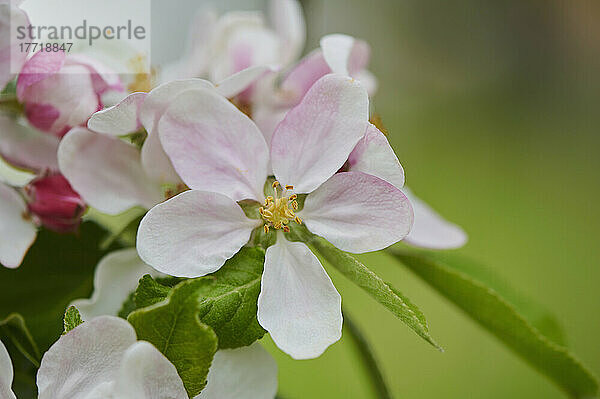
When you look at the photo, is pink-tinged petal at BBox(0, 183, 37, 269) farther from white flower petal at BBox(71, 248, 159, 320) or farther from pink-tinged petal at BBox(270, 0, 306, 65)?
pink-tinged petal at BBox(270, 0, 306, 65)

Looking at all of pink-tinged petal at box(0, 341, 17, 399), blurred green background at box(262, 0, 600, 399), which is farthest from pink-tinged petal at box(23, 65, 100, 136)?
blurred green background at box(262, 0, 600, 399)

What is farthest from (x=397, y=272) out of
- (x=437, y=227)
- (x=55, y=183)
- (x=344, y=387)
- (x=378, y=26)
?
(x=378, y=26)

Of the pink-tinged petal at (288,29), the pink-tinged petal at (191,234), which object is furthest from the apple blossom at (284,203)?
the pink-tinged petal at (288,29)

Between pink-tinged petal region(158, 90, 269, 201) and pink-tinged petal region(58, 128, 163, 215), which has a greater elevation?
pink-tinged petal region(158, 90, 269, 201)

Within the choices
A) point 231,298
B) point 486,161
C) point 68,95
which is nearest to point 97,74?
point 68,95

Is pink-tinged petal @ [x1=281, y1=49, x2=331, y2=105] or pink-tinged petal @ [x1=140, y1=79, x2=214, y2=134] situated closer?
pink-tinged petal @ [x1=140, y1=79, x2=214, y2=134]

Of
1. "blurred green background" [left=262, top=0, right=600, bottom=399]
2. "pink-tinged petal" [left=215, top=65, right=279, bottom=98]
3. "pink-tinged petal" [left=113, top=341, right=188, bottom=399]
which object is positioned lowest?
"blurred green background" [left=262, top=0, right=600, bottom=399]

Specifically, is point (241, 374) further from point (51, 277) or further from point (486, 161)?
point (486, 161)

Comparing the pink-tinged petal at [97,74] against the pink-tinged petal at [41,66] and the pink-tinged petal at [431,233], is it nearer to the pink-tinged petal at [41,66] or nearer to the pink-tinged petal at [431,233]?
the pink-tinged petal at [41,66]
